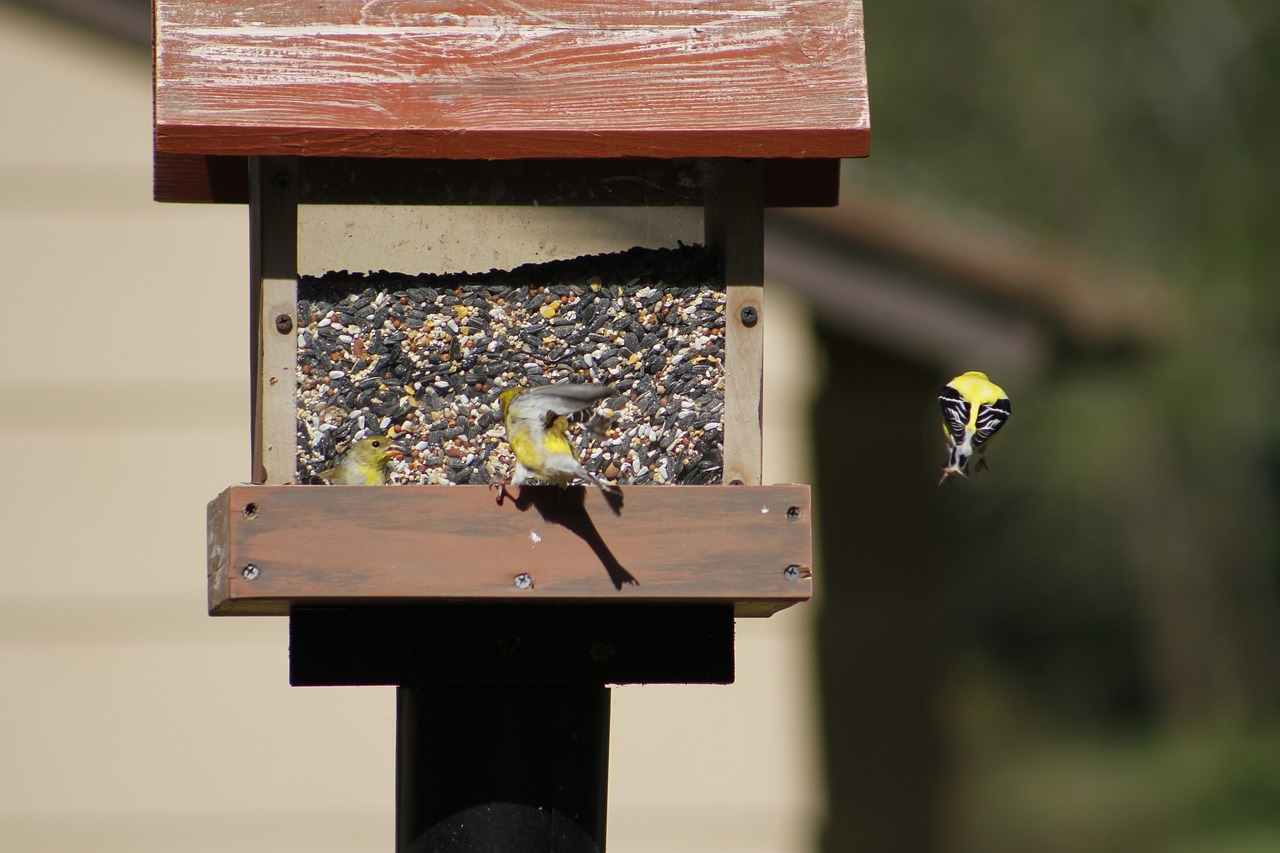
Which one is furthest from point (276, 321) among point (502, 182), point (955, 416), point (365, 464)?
point (955, 416)

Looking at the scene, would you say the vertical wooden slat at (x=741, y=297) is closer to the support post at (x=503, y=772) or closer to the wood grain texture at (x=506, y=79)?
the wood grain texture at (x=506, y=79)

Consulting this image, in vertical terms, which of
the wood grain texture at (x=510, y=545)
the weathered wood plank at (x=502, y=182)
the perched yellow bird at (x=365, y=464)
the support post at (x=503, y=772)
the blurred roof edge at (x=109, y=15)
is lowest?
the support post at (x=503, y=772)

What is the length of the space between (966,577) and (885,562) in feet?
49.0

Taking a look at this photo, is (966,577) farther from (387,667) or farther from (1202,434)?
(387,667)

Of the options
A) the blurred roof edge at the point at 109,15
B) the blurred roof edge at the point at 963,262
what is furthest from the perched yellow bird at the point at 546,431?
the blurred roof edge at the point at 109,15

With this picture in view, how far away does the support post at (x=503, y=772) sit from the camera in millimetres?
2746

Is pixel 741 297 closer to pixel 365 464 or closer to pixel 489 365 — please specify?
pixel 489 365

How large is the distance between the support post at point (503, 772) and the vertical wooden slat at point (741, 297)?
0.52m

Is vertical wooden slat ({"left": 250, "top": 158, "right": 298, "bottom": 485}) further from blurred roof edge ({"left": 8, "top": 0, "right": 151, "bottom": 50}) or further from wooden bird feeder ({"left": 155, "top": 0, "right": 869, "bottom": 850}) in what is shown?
blurred roof edge ({"left": 8, "top": 0, "right": 151, "bottom": 50})

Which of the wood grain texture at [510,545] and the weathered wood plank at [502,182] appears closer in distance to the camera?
the wood grain texture at [510,545]

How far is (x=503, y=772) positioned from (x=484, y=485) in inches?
19.8

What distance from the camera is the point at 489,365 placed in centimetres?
Answer: 290

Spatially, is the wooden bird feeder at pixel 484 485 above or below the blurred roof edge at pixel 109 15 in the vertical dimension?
below

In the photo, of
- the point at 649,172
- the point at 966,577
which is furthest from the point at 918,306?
the point at 966,577
